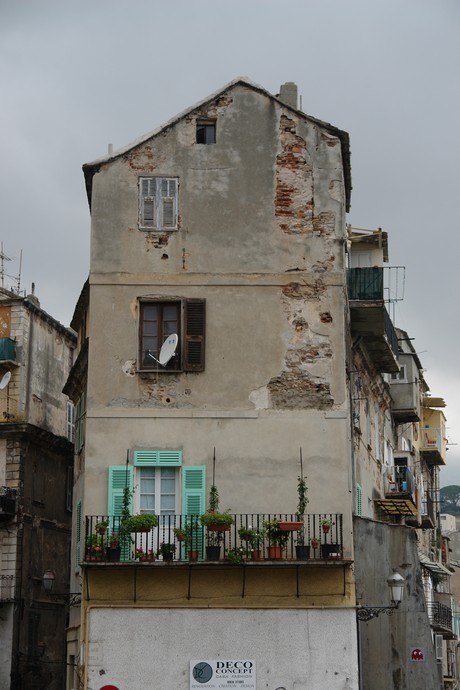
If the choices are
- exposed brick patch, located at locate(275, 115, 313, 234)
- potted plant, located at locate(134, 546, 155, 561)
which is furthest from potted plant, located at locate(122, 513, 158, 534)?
exposed brick patch, located at locate(275, 115, 313, 234)

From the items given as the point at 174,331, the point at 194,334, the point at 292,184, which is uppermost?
the point at 292,184

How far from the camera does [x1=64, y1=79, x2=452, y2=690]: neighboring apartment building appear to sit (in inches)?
966

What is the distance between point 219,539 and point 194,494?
1.23 meters

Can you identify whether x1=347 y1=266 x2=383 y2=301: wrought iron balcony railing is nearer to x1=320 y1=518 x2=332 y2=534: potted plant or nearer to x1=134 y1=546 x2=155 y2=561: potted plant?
x1=320 y1=518 x2=332 y2=534: potted plant

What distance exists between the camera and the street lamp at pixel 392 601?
2481 centimetres

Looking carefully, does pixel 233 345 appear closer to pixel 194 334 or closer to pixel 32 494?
pixel 194 334

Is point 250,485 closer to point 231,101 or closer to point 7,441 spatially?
point 231,101

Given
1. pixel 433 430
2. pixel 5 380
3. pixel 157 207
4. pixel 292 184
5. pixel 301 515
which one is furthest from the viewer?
pixel 433 430

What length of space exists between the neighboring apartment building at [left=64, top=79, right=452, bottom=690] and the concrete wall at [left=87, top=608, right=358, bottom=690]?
0.10 feet

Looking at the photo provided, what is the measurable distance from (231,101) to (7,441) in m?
18.9

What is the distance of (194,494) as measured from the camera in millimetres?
25391

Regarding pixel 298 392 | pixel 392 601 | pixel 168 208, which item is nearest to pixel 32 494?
pixel 168 208

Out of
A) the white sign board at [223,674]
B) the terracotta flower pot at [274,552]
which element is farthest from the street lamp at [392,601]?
the white sign board at [223,674]

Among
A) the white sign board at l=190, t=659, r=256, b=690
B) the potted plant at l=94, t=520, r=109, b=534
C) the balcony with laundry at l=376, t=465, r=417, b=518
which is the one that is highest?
the balcony with laundry at l=376, t=465, r=417, b=518
